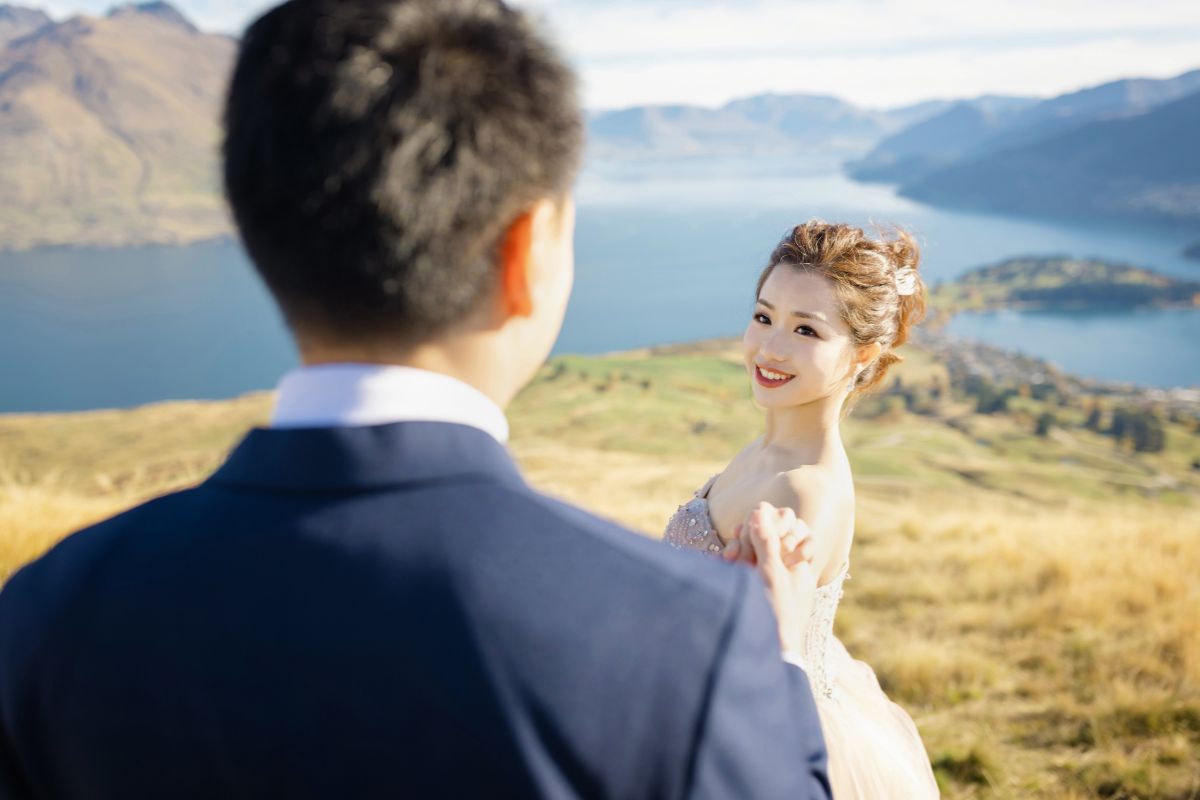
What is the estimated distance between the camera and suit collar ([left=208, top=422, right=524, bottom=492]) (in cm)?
96

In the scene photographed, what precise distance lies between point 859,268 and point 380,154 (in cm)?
226

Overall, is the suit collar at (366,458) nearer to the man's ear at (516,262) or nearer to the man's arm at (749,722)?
the man's ear at (516,262)

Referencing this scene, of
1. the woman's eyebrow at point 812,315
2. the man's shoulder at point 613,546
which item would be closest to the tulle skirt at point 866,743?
the woman's eyebrow at point 812,315

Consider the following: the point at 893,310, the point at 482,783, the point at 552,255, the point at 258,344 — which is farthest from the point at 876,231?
the point at 258,344

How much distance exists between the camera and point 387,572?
35.4 inches

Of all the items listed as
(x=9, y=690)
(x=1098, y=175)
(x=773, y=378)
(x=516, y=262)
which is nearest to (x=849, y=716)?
(x=773, y=378)

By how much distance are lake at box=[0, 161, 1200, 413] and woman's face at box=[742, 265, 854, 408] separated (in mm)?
49058

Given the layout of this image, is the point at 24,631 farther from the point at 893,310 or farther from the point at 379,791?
the point at 893,310

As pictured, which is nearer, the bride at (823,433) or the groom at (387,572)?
the groom at (387,572)

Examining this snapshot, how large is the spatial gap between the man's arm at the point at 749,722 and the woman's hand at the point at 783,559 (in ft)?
1.76

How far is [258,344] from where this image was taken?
9244 centimetres

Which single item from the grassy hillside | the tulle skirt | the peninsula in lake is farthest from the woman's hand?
the peninsula in lake

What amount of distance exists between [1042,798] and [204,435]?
192 feet

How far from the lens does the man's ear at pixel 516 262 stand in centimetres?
109
